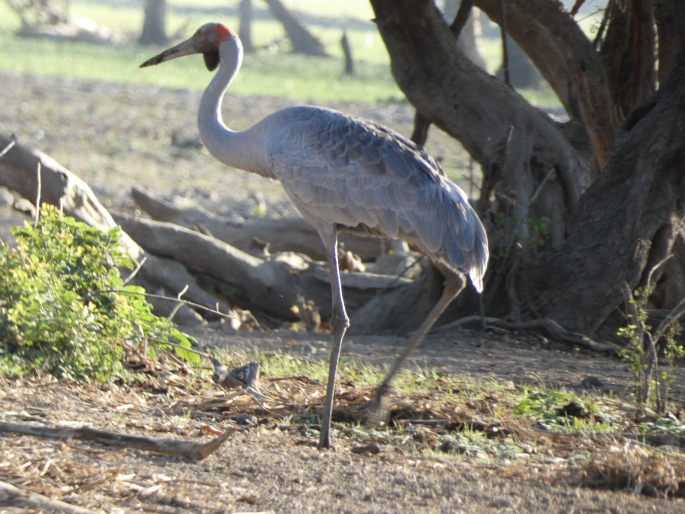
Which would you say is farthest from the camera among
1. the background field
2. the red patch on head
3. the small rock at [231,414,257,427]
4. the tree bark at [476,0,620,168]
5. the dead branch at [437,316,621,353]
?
the background field

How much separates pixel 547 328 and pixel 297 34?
27.9 meters

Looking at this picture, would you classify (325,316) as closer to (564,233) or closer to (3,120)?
(564,233)

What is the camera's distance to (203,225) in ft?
32.9

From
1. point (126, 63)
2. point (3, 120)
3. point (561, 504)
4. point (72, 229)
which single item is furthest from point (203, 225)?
point (126, 63)

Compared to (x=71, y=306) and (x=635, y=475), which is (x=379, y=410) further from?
(x=71, y=306)

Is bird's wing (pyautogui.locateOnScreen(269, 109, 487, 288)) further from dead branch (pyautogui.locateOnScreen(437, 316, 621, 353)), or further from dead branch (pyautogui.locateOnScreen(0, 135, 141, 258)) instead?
dead branch (pyautogui.locateOnScreen(0, 135, 141, 258))

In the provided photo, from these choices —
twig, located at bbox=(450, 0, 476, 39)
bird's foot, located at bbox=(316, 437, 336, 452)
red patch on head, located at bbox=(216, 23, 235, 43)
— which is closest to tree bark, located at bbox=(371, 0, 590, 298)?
twig, located at bbox=(450, 0, 476, 39)

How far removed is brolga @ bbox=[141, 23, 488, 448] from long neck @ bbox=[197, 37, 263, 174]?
16cm

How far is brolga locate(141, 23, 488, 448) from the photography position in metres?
5.95

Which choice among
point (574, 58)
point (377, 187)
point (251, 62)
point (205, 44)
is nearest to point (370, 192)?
point (377, 187)

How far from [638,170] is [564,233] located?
34.3 inches

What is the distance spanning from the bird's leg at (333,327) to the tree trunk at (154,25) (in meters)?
29.4

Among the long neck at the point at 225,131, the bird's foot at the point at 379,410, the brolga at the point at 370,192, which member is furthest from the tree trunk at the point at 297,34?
the bird's foot at the point at 379,410

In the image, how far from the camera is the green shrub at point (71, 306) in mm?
6098
